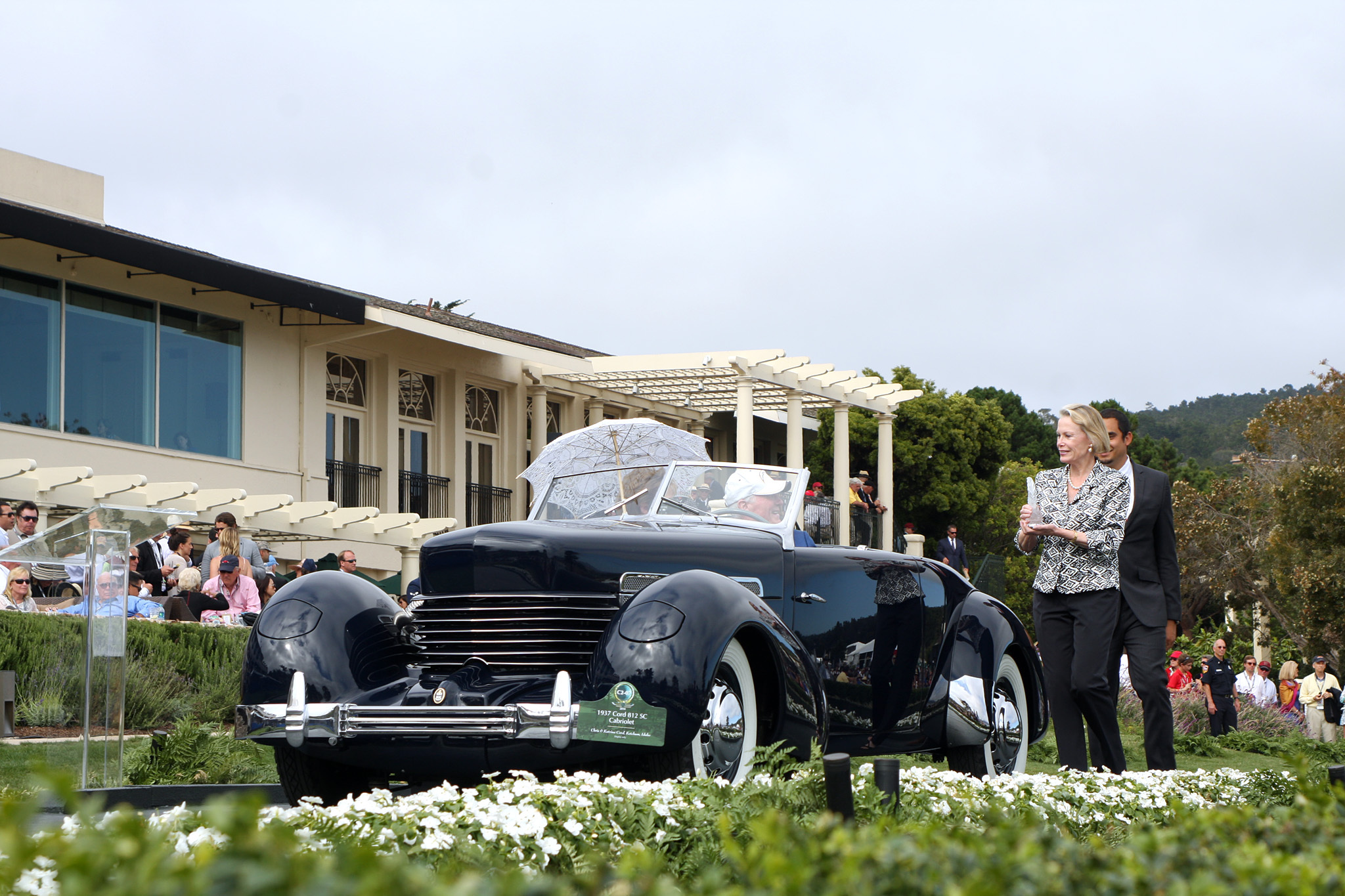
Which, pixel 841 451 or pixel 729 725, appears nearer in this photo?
pixel 729 725

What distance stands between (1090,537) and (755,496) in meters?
1.91

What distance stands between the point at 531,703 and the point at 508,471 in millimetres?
24252

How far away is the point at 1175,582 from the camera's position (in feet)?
22.9

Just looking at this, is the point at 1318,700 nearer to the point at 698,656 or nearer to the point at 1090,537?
the point at 1090,537

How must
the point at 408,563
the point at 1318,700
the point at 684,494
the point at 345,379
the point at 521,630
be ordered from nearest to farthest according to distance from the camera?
the point at 521,630
the point at 684,494
the point at 1318,700
the point at 408,563
the point at 345,379

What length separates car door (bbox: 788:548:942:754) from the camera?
7.21 metres

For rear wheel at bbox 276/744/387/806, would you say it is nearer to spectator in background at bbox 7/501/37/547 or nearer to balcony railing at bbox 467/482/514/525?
spectator in background at bbox 7/501/37/547

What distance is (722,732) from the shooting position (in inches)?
237

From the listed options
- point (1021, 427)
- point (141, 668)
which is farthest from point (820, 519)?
point (1021, 427)

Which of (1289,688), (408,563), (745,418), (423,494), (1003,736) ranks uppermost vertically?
(745,418)

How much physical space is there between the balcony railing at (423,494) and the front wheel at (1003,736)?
19644 millimetres

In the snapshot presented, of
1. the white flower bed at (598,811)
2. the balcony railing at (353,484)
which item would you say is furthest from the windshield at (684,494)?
the balcony railing at (353,484)

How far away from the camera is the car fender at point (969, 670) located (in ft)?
25.6

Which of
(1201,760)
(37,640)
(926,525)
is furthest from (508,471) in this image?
(37,640)
